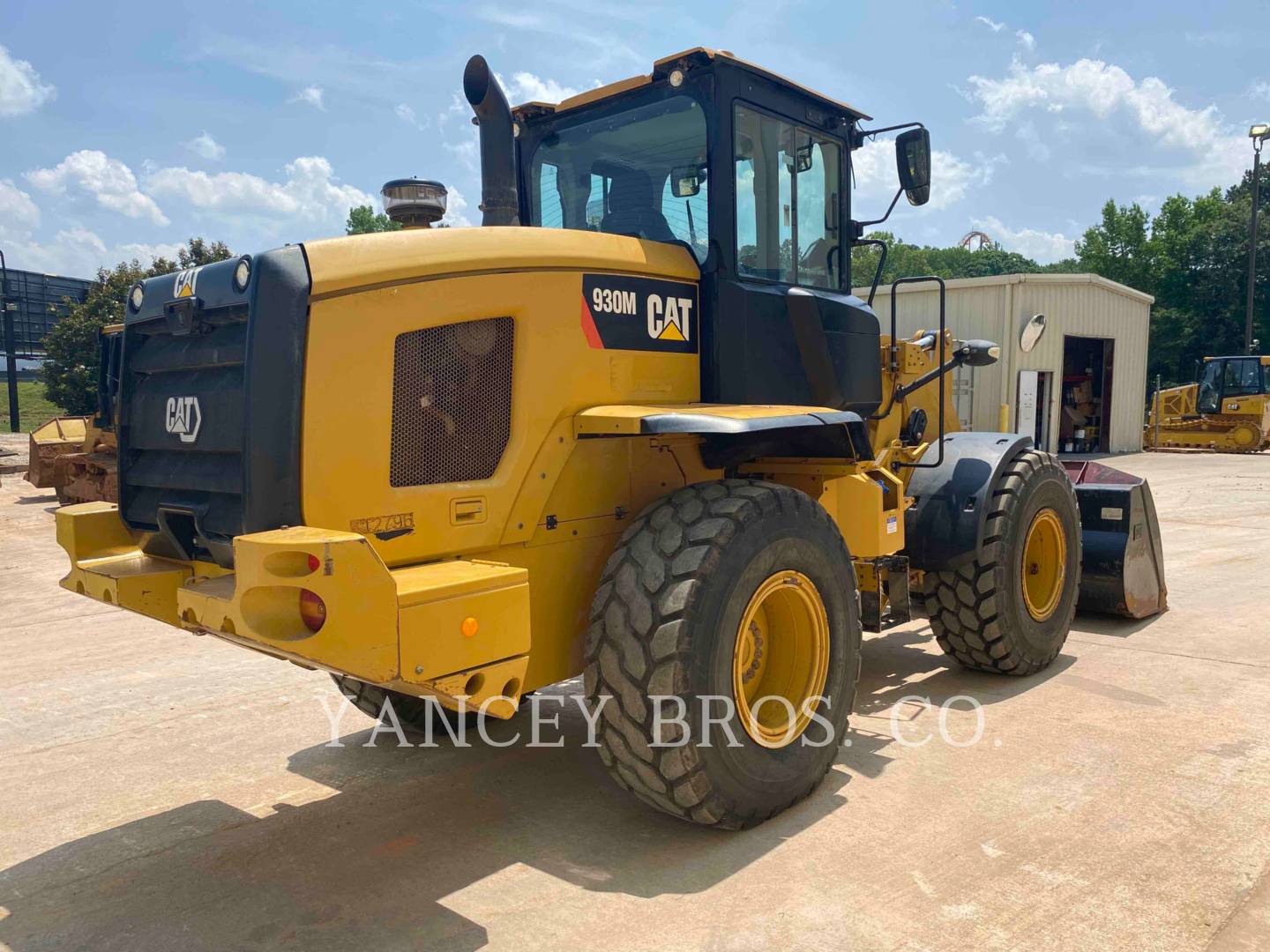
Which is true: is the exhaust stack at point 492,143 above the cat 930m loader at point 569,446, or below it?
above

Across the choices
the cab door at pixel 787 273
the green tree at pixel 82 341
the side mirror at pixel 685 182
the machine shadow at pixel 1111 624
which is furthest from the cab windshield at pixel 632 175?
the green tree at pixel 82 341

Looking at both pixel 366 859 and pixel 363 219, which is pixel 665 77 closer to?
pixel 366 859

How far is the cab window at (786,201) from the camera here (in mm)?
4219

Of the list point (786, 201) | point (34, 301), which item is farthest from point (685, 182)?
point (34, 301)

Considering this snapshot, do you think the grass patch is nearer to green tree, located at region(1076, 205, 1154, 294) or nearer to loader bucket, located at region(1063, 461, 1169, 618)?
loader bucket, located at region(1063, 461, 1169, 618)

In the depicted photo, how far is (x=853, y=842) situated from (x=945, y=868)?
334 mm

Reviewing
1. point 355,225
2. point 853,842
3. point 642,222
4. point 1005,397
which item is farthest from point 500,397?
point 355,225

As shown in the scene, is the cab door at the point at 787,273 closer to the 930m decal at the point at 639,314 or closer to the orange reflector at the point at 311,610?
the 930m decal at the point at 639,314

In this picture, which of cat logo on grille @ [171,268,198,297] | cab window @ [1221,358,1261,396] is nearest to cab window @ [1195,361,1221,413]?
cab window @ [1221,358,1261,396]

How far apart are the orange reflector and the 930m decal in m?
1.34

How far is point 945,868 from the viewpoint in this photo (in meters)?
3.30

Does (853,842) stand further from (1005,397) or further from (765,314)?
(1005,397)

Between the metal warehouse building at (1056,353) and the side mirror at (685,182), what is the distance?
14.6 metres

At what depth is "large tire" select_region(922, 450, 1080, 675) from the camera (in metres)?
5.23
